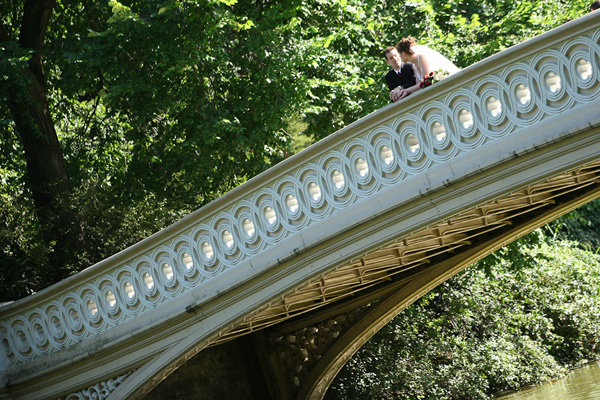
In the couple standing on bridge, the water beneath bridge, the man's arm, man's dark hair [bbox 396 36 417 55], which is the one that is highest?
man's dark hair [bbox 396 36 417 55]

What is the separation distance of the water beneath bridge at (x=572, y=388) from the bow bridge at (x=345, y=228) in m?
2.55

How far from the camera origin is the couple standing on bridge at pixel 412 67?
26.2 feet

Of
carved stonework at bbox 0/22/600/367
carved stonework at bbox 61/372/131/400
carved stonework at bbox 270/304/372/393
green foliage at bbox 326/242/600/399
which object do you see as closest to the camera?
carved stonework at bbox 0/22/600/367

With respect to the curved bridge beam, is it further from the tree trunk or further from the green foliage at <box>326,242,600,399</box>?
the tree trunk

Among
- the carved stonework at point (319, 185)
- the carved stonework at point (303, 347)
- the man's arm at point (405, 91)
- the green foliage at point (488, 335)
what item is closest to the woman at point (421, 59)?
the man's arm at point (405, 91)

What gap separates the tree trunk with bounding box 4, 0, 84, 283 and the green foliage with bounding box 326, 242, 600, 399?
5520 mm

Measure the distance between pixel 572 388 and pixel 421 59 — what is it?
7688 mm

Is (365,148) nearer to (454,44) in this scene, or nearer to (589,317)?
(454,44)

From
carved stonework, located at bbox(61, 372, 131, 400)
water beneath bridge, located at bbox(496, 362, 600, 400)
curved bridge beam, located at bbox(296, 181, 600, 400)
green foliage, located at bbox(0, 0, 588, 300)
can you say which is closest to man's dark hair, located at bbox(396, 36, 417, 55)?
curved bridge beam, located at bbox(296, 181, 600, 400)

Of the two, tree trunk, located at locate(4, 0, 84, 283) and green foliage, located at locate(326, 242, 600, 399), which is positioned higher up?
tree trunk, located at locate(4, 0, 84, 283)

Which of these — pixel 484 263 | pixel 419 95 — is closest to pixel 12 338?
pixel 419 95

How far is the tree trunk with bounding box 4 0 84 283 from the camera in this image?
1318 cm

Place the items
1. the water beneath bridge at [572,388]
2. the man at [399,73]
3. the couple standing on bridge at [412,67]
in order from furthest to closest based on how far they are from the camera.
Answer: the water beneath bridge at [572,388], the man at [399,73], the couple standing on bridge at [412,67]

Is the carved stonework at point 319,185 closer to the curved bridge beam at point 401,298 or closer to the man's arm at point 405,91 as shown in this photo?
the man's arm at point 405,91
